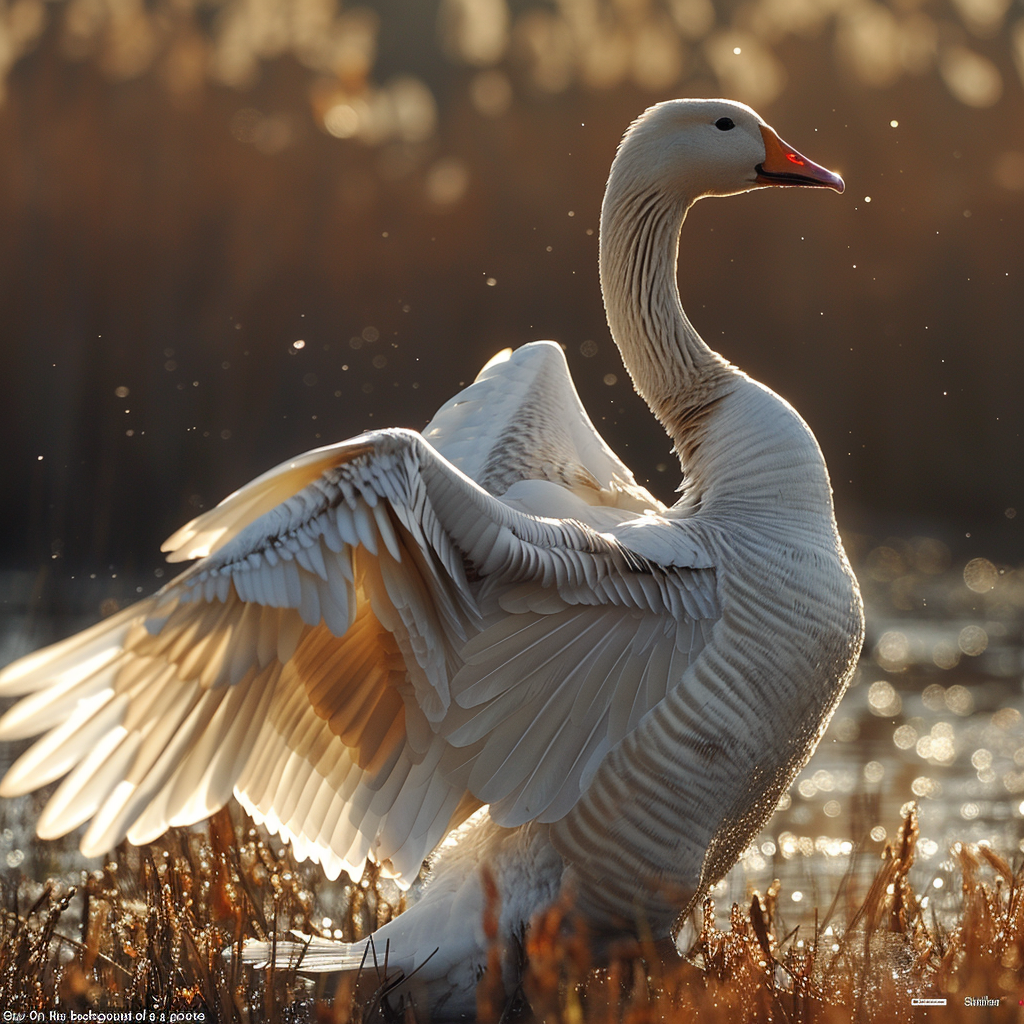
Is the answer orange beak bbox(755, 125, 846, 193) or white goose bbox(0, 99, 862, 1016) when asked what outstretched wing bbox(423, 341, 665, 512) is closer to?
white goose bbox(0, 99, 862, 1016)

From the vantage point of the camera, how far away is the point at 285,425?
11844 mm

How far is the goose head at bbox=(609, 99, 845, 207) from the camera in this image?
3748 mm

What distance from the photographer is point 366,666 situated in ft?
9.64

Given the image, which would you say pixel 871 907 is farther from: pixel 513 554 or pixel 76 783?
pixel 76 783

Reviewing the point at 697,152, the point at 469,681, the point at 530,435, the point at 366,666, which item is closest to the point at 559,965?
the point at 469,681

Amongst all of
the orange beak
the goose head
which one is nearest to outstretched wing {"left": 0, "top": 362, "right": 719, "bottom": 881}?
the goose head

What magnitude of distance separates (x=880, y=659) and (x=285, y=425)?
593cm

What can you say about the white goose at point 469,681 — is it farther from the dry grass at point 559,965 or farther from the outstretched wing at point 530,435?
the outstretched wing at point 530,435

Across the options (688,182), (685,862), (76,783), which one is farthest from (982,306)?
(76,783)

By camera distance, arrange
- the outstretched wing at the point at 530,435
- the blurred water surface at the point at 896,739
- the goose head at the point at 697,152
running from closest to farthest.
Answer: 1. the goose head at the point at 697,152
2. the outstretched wing at the point at 530,435
3. the blurred water surface at the point at 896,739

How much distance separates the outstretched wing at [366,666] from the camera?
247cm

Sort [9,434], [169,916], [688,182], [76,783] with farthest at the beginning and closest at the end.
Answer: [9,434], [688,182], [169,916], [76,783]

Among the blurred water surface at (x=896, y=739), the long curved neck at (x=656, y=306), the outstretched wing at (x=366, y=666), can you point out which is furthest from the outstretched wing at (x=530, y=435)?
the blurred water surface at (x=896, y=739)

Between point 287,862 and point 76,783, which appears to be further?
point 287,862
